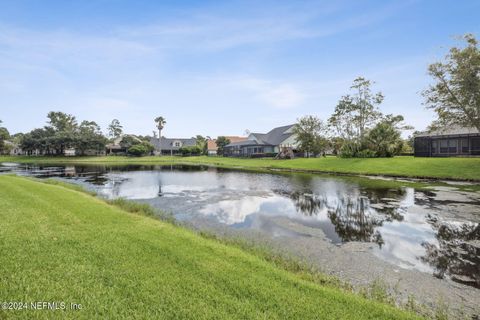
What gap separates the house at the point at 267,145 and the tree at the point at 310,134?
4.22 m

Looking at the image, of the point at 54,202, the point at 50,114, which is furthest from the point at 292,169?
the point at 50,114

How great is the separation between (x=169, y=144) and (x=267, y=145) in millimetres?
39157

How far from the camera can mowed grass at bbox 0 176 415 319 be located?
3.90 m

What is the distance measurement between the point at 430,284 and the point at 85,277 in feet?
23.9

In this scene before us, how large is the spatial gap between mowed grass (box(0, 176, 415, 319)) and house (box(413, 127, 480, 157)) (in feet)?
124

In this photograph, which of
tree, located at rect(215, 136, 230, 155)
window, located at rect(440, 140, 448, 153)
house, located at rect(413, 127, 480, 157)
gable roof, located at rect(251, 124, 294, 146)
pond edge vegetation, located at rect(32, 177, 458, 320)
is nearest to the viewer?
pond edge vegetation, located at rect(32, 177, 458, 320)

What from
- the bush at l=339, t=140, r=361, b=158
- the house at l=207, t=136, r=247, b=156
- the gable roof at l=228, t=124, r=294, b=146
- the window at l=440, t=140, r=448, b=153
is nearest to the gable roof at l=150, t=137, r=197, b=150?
the house at l=207, t=136, r=247, b=156

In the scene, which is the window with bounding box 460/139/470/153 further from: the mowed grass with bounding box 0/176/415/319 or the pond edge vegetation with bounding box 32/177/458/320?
the mowed grass with bounding box 0/176/415/319

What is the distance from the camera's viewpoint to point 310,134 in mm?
50656

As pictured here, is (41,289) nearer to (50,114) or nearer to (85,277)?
(85,277)

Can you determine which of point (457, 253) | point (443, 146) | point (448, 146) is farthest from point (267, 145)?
point (457, 253)

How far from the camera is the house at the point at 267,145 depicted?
5834 centimetres

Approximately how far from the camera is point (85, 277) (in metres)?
4.68

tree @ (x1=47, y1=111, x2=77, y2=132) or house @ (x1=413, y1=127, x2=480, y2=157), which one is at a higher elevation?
tree @ (x1=47, y1=111, x2=77, y2=132)
